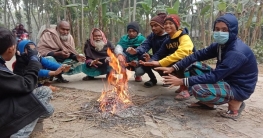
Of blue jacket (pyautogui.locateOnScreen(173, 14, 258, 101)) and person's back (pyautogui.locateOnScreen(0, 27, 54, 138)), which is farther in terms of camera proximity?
blue jacket (pyautogui.locateOnScreen(173, 14, 258, 101))

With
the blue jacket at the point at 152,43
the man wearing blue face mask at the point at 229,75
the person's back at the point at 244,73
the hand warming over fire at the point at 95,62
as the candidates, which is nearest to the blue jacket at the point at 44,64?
the hand warming over fire at the point at 95,62

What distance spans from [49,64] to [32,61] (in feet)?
5.52

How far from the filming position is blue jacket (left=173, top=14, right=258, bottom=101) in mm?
2432

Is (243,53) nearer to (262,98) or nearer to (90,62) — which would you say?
(262,98)

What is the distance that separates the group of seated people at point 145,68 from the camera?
1723 millimetres

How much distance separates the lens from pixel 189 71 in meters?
3.13

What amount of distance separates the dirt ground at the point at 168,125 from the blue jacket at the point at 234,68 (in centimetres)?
36

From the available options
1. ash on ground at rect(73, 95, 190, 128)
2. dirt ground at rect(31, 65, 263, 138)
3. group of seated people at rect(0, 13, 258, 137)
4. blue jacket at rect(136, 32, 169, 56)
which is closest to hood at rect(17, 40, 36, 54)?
group of seated people at rect(0, 13, 258, 137)

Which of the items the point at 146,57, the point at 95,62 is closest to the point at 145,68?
the point at 146,57

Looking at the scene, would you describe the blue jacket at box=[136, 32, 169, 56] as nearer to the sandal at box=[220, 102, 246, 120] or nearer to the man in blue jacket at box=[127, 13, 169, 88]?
the man in blue jacket at box=[127, 13, 169, 88]

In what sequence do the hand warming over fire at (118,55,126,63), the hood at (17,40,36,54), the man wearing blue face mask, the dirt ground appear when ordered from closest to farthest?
the dirt ground, the hood at (17,40,36,54), the man wearing blue face mask, the hand warming over fire at (118,55,126,63)

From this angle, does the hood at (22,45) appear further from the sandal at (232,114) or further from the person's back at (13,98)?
the sandal at (232,114)

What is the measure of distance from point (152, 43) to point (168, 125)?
205 centimetres

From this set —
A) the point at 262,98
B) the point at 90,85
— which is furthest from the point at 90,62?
the point at 262,98
